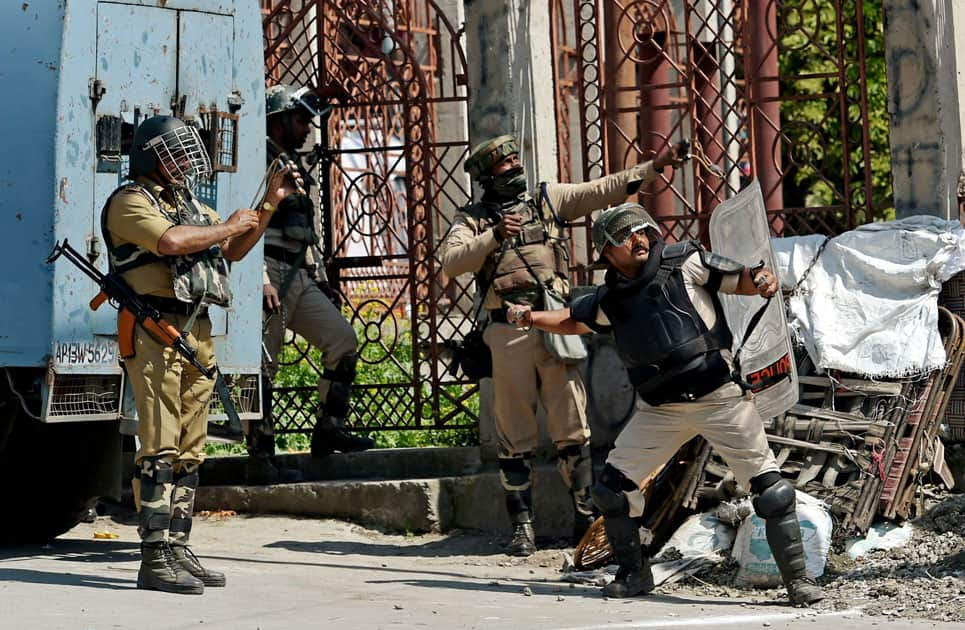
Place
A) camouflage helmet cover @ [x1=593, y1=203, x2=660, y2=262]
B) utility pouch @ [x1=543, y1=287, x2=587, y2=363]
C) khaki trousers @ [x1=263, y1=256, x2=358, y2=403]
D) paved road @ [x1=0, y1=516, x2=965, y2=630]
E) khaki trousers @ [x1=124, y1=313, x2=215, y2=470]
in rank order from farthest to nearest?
khaki trousers @ [x1=263, y1=256, x2=358, y2=403] → utility pouch @ [x1=543, y1=287, x2=587, y2=363] → khaki trousers @ [x1=124, y1=313, x2=215, y2=470] → camouflage helmet cover @ [x1=593, y1=203, x2=660, y2=262] → paved road @ [x1=0, y1=516, x2=965, y2=630]

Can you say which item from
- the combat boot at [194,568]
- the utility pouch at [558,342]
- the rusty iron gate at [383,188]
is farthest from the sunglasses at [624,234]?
the rusty iron gate at [383,188]

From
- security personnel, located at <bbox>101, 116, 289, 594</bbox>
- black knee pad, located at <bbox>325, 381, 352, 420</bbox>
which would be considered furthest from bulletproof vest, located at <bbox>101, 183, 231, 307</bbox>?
black knee pad, located at <bbox>325, 381, 352, 420</bbox>

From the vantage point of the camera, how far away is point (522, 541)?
26.0 ft

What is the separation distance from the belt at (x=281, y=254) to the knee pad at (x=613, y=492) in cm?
315

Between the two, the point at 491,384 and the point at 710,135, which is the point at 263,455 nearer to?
the point at 491,384

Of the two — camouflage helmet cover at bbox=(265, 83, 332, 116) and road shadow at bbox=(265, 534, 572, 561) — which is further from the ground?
camouflage helmet cover at bbox=(265, 83, 332, 116)

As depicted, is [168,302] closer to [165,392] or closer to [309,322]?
[165,392]

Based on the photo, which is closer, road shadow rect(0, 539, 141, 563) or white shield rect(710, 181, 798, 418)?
white shield rect(710, 181, 798, 418)

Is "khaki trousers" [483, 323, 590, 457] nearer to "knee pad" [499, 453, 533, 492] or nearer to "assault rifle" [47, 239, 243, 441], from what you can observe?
"knee pad" [499, 453, 533, 492]

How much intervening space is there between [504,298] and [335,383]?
1.75m

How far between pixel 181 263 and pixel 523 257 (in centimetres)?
194

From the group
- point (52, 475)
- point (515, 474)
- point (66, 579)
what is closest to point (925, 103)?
point (515, 474)

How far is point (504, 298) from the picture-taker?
789cm

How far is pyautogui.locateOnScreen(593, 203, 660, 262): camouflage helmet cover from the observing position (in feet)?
20.9
